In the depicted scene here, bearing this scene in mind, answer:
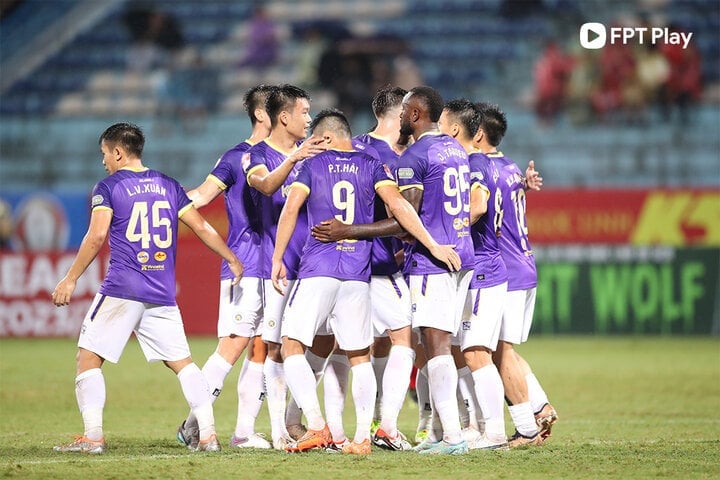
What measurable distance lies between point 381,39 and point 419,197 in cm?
1703

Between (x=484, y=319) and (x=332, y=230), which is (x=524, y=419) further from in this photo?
(x=332, y=230)

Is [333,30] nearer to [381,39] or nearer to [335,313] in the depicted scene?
[381,39]

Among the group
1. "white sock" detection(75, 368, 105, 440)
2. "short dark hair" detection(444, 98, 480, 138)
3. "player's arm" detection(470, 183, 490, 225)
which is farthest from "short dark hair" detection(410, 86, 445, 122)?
"white sock" detection(75, 368, 105, 440)

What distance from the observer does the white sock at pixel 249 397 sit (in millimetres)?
9234

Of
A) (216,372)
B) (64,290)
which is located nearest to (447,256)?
(216,372)

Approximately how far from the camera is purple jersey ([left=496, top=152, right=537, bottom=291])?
31.2 feet

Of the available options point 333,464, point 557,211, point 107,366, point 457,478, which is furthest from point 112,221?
point 557,211

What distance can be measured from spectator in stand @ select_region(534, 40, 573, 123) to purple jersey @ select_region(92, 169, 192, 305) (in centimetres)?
1632

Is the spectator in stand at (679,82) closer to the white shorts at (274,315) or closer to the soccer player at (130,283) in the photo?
the white shorts at (274,315)

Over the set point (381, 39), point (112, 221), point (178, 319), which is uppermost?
point (381, 39)

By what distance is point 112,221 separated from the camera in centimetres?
867

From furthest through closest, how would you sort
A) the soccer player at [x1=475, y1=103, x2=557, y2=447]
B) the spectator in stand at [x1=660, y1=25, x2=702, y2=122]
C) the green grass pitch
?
1. the spectator in stand at [x1=660, y1=25, x2=702, y2=122]
2. the soccer player at [x1=475, y1=103, x2=557, y2=447]
3. the green grass pitch

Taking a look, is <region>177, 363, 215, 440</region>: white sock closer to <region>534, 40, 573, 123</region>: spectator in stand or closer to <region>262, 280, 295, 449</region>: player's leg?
<region>262, 280, 295, 449</region>: player's leg

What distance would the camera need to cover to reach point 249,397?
9312 millimetres
